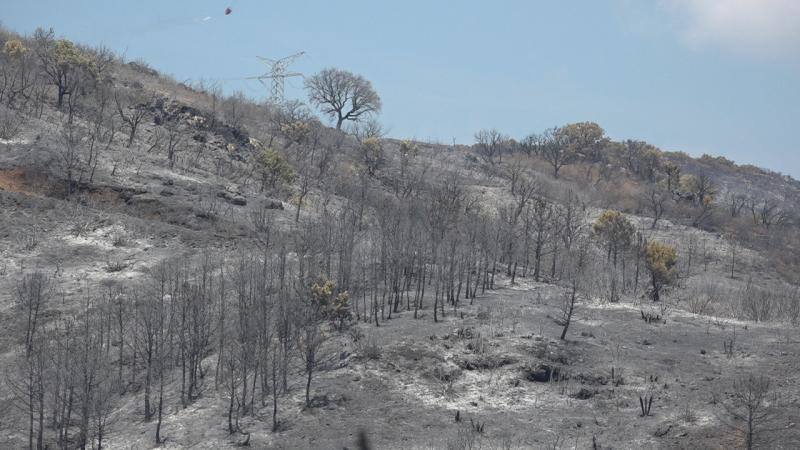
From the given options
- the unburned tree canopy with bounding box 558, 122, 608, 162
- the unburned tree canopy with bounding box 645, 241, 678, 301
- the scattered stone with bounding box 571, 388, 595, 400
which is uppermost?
the unburned tree canopy with bounding box 558, 122, 608, 162

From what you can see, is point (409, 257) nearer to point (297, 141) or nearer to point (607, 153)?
point (297, 141)

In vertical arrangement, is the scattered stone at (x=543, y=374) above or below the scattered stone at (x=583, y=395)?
above

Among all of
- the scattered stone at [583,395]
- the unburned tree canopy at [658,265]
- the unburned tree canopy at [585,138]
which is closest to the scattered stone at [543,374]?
the scattered stone at [583,395]

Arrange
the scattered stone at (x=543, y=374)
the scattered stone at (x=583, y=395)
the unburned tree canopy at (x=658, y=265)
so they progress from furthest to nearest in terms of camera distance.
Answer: the unburned tree canopy at (x=658, y=265) → the scattered stone at (x=543, y=374) → the scattered stone at (x=583, y=395)

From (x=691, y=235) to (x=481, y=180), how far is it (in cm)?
2207

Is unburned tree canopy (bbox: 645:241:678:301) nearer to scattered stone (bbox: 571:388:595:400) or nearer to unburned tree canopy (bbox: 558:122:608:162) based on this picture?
scattered stone (bbox: 571:388:595:400)

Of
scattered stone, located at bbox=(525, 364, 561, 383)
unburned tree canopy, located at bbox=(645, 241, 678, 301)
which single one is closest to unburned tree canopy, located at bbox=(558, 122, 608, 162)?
unburned tree canopy, located at bbox=(645, 241, 678, 301)

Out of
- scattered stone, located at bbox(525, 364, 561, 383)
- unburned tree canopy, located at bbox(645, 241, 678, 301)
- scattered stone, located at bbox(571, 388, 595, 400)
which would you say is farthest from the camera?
unburned tree canopy, located at bbox(645, 241, 678, 301)

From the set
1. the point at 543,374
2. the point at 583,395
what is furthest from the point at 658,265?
the point at 583,395

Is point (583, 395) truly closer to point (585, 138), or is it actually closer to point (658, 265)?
point (658, 265)

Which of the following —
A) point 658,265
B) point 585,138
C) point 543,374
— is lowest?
point 543,374

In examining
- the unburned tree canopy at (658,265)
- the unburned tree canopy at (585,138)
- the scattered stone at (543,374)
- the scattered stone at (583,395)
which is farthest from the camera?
the unburned tree canopy at (585,138)

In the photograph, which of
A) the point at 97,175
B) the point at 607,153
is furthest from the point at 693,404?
the point at 607,153

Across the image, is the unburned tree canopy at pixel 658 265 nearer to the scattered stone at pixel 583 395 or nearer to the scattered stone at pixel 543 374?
the scattered stone at pixel 543 374
